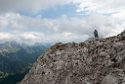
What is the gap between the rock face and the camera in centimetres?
2756

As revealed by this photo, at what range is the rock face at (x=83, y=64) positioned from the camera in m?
27.6

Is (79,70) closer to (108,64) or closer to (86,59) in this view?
(86,59)

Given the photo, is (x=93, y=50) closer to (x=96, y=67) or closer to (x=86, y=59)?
(x=86, y=59)

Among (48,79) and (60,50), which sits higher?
(60,50)

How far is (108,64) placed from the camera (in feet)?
93.4

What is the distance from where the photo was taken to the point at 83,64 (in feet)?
105

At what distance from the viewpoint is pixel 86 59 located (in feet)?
106

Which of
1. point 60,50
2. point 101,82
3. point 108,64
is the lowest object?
point 101,82

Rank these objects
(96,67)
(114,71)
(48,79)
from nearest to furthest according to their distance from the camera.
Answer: (114,71) → (96,67) → (48,79)

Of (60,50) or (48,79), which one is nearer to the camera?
(48,79)

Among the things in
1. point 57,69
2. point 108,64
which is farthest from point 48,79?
point 108,64

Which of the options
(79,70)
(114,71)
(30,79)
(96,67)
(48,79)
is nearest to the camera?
(114,71)

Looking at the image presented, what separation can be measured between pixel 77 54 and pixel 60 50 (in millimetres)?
5277

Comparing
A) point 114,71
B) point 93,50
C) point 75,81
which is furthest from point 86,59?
point 114,71
